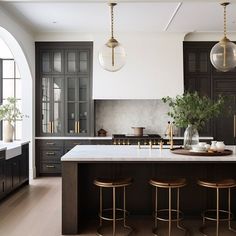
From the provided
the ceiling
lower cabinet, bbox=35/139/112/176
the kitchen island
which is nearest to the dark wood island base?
the kitchen island

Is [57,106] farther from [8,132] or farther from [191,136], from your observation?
[191,136]

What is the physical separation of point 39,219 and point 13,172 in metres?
1.51

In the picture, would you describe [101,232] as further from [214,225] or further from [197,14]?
[197,14]

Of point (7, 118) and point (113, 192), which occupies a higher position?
point (7, 118)

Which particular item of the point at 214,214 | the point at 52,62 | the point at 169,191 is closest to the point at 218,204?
the point at 169,191

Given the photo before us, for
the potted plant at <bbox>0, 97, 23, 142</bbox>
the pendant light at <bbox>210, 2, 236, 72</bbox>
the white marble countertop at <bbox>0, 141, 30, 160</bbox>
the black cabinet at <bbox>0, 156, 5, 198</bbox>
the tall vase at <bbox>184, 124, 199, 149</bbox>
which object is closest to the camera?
the pendant light at <bbox>210, 2, 236, 72</bbox>

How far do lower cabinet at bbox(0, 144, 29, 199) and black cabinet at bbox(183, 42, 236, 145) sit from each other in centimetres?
371

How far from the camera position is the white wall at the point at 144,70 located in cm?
748

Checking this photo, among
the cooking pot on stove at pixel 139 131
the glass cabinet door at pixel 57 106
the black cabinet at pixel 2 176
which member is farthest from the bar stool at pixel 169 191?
the glass cabinet door at pixel 57 106

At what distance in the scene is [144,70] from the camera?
7512 millimetres

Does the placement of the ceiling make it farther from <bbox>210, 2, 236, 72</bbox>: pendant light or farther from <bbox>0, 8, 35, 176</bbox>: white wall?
<bbox>210, 2, 236, 72</bbox>: pendant light

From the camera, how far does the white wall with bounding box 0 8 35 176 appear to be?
657 cm

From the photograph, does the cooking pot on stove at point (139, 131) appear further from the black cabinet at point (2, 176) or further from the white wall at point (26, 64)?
the black cabinet at point (2, 176)

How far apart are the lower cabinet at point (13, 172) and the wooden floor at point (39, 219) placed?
19 cm
